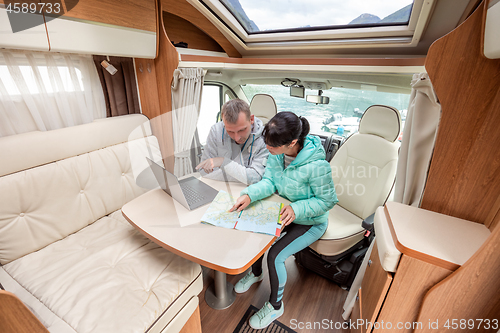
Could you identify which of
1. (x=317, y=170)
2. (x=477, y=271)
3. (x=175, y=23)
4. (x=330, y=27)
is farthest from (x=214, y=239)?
(x=175, y=23)

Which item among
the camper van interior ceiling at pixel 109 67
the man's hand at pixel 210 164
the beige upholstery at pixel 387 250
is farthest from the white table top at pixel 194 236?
the camper van interior ceiling at pixel 109 67

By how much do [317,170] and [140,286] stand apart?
4.16ft

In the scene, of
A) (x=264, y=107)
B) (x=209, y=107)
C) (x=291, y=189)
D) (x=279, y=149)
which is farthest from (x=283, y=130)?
(x=209, y=107)

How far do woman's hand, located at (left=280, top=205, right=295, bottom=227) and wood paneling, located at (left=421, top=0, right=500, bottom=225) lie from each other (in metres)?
0.76

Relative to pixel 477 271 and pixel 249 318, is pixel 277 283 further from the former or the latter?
pixel 477 271

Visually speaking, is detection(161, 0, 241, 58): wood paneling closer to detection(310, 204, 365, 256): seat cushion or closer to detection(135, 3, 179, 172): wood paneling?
detection(135, 3, 179, 172): wood paneling

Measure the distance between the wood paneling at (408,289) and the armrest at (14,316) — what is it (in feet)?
4.75

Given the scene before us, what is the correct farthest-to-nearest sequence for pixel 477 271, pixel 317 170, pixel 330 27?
pixel 330 27, pixel 317 170, pixel 477 271

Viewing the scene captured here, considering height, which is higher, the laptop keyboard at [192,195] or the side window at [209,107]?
the side window at [209,107]

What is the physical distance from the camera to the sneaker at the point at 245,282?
1777 millimetres

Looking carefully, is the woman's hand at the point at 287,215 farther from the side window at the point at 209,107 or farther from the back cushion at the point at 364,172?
the side window at the point at 209,107

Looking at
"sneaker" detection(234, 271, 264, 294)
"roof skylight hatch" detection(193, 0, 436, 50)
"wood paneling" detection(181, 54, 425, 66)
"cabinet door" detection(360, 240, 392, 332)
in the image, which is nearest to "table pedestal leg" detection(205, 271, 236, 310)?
"sneaker" detection(234, 271, 264, 294)

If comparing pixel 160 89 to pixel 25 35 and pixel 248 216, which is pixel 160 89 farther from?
pixel 248 216

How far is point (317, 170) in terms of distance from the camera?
4.54ft
